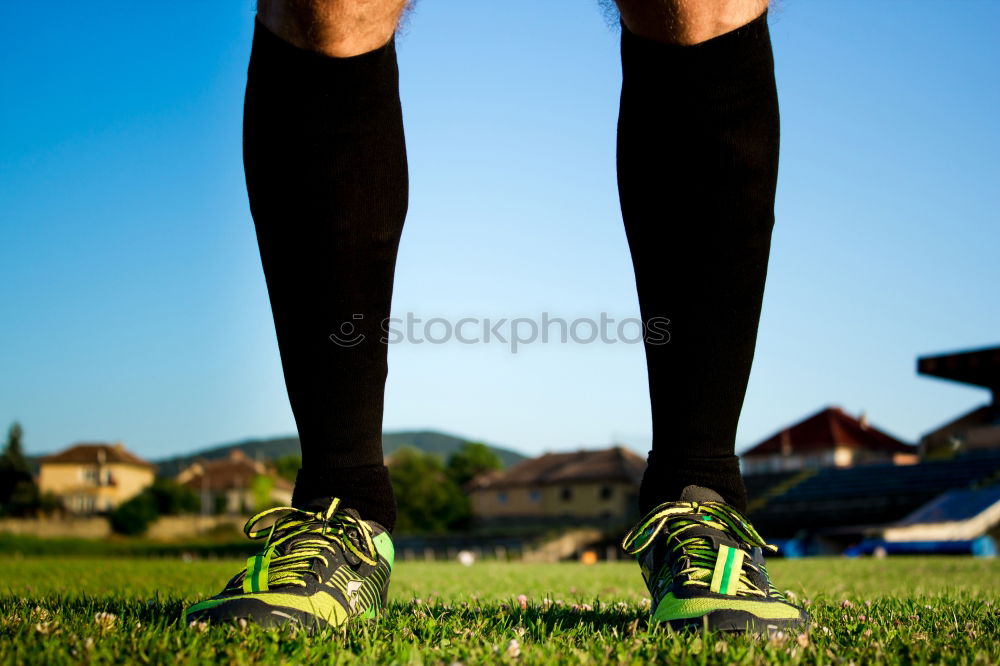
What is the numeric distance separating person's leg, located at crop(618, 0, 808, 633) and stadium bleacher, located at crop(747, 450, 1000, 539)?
625 inches

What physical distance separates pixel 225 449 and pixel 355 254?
137 m

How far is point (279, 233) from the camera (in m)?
1.28

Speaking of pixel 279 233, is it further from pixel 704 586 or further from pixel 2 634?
pixel 704 586

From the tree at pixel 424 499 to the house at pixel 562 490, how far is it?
1926 millimetres

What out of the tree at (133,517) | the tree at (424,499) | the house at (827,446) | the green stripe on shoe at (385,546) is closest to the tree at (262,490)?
the tree at (133,517)

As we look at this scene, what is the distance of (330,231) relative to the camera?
49.9 inches

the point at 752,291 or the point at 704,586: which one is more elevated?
the point at 752,291

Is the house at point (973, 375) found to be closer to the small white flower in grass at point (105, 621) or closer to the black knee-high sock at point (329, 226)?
the black knee-high sock at point (329, 226)

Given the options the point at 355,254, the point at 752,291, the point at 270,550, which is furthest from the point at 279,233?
the point at 752,291

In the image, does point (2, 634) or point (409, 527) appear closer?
point (2, 634)

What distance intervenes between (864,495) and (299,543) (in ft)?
75.5

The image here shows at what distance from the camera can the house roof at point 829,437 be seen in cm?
4878

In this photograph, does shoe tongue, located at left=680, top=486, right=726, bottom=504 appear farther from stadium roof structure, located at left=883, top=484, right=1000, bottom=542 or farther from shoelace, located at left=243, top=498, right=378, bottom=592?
stadium roof structure, located at left=883, top=484, right=1000, bottom=542

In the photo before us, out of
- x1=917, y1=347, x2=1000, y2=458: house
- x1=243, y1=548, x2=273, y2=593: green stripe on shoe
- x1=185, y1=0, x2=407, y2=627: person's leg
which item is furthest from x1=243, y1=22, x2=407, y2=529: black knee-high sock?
x1=917, y1=347, x2=1000, y2=458: house
